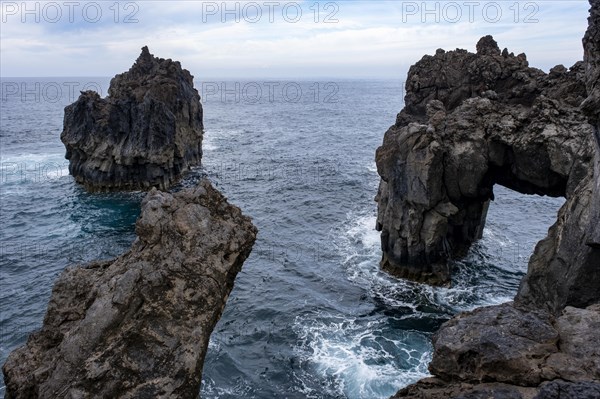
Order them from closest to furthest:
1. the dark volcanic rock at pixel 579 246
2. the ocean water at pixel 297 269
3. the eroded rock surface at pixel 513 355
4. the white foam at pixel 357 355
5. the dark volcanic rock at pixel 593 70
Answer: the eroded rock surface at pixel 513 355, the dark volcanic rock at pixel 593 70, the dark volcanic rock at pixel 579 246, the white foam at pixel 357 355, the ocean water at pixel 297 269

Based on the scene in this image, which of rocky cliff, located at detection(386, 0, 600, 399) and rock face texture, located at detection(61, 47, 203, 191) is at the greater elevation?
rock face texture, located at detection(61, 47, 203, 191)

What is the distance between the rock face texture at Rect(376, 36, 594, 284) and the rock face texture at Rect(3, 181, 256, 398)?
24411mm

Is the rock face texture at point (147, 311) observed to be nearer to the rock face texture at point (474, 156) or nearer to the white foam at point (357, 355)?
the white foam at point (357, 355)

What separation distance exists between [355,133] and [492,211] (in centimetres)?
6452

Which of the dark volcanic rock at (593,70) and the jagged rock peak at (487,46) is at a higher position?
the jagged rock peak at (487,46)

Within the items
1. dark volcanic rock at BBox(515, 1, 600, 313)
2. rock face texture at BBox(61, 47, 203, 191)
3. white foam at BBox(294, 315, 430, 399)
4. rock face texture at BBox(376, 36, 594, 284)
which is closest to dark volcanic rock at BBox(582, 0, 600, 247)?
dark volcanic rock at BBox(515, 1, 600, 313)

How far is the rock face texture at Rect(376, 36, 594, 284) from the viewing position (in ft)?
113

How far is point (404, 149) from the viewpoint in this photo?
132 ft

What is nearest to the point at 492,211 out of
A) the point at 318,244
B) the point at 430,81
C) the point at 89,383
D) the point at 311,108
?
the point at 430,81

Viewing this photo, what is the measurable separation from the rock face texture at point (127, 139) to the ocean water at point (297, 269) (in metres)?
3.12

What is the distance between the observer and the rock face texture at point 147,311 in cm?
1450

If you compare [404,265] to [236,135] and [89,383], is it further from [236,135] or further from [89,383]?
[236,135]

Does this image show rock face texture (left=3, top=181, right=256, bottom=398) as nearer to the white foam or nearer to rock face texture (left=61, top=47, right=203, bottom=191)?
the white foam

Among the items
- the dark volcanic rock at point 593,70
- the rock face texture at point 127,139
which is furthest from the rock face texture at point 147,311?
the rock face texture at point 127,139
